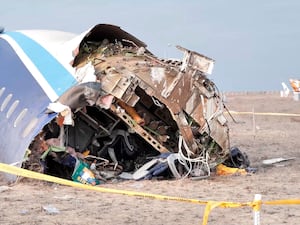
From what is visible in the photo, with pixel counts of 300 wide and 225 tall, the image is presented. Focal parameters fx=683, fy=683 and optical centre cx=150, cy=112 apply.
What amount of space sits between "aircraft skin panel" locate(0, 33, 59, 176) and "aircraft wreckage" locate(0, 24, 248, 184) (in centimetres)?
3

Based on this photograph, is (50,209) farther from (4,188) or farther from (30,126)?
(30,126)

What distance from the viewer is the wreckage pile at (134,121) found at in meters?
12.7

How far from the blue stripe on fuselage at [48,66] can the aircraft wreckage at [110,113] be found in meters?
0.02

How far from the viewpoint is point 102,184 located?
1256 cm

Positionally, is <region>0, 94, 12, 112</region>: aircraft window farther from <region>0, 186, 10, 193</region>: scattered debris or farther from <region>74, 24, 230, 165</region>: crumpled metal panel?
<region>0, 186, 10, 193</region>: scattered debris

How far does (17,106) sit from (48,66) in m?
1.02

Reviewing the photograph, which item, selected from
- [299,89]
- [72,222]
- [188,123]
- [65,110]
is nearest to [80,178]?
[65,110]

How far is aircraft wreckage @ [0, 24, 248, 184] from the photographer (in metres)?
12.7

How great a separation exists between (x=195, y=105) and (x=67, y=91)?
8.14ft

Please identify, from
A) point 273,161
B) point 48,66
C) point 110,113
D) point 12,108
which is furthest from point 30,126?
point 273,161

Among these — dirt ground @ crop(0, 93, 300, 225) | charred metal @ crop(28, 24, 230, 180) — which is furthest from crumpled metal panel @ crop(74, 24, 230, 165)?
dirt ground @ crop(0, 93, 300, 225)

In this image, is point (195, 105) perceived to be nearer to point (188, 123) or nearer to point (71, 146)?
point (188, 123)

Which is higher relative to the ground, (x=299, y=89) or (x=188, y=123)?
(x=188, y=123)

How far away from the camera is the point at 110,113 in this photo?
45.3 ft
